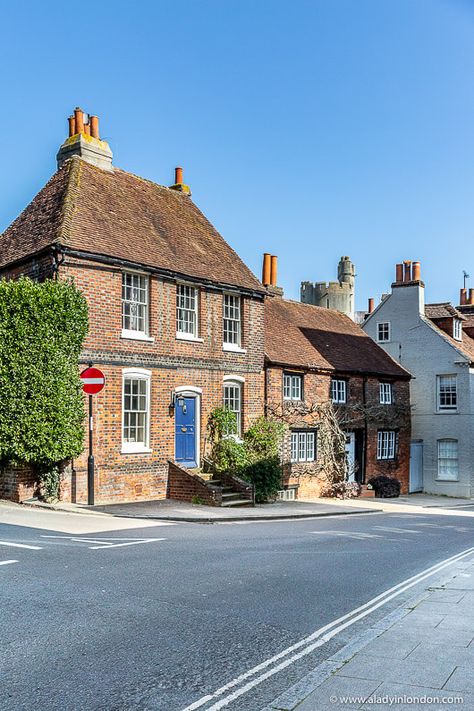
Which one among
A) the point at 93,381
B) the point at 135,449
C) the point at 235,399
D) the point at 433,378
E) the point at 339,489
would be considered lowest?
the point at 339,489

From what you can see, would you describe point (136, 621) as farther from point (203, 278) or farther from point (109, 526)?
point (203, 278)

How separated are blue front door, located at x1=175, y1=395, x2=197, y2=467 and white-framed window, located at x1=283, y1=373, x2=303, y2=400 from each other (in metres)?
6.05

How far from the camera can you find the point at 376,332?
39094 millimetres

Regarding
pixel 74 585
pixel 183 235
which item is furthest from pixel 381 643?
pixel 183 235

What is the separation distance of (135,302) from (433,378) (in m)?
20.2

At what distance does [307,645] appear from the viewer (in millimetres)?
7113

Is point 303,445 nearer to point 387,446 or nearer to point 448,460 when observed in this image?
point 387,446

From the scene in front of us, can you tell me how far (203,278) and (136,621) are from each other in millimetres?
16600

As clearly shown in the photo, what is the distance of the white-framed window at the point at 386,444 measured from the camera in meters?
33.8

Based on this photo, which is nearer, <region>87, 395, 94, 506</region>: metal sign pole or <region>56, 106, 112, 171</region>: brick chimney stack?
<region>87, 395, 94, 506</region>: metal sign pole

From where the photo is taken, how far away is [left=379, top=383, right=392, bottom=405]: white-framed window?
113 feet

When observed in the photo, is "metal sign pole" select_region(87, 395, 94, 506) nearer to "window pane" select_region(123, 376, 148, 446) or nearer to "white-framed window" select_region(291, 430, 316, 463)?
"window pane" select_region(123, 376, 148, 446)

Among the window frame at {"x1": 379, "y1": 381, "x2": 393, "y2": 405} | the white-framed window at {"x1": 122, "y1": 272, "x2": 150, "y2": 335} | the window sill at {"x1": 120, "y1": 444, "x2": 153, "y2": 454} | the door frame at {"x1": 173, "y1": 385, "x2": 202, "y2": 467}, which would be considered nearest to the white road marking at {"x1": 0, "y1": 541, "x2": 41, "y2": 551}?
the window sill at {"x1": 120, "y1": 444, "x2": 153, "y2": 454}

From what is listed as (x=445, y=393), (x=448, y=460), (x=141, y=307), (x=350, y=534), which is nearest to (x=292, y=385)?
(x=141, y=307)
